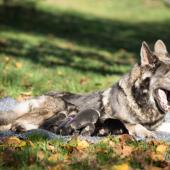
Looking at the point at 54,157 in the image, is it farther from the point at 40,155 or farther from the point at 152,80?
the point at 152,80

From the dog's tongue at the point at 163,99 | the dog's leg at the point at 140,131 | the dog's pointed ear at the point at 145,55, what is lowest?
the dog's leg at the point at 140,131

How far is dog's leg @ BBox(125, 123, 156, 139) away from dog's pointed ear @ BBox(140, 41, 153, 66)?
0.81m

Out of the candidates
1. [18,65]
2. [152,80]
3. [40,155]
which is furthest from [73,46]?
[40,155]

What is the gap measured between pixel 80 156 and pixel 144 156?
666mm

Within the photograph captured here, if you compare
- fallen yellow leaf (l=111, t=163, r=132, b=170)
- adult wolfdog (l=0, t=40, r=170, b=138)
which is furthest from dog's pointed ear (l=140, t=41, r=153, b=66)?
fallen yellow leaf (l=111, t=163, r=132, b=170)

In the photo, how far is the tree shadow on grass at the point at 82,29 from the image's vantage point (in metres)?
19.8

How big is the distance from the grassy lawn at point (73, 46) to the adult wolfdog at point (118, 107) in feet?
3.21

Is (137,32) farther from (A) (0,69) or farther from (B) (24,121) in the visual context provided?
(B) (24,121)

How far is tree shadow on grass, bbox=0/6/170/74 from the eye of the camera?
19.8 meters

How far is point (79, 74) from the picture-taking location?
14500 millimetres

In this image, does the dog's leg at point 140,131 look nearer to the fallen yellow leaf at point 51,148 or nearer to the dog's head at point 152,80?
the dog's head at point 152,80

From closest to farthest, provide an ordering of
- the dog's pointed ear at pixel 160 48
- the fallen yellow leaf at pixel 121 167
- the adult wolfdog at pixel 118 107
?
1. the fallen yellow leaf at pixel 121 167
2. the adult wolfdog at pixel 118 107
3. the dog's pointed ear at pixel 160 48

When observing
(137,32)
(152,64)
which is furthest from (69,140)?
(137,32)

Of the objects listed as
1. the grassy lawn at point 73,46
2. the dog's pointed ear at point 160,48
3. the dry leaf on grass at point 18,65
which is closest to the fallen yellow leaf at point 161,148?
the grassy lawn at point 73,46
